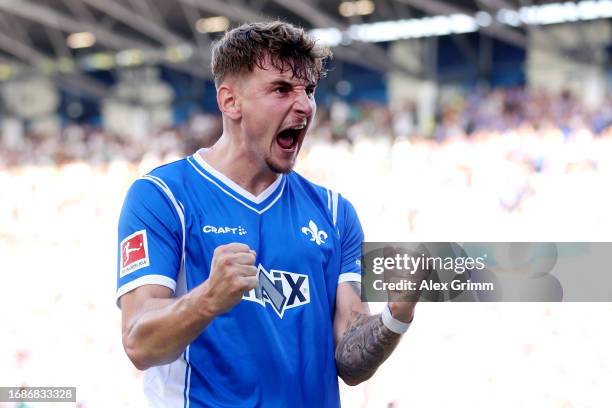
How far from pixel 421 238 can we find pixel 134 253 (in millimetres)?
3604

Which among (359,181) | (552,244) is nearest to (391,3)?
(359,181)

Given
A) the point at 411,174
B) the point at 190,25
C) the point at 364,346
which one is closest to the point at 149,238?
the point at 364,346

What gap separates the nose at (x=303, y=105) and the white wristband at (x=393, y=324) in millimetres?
634

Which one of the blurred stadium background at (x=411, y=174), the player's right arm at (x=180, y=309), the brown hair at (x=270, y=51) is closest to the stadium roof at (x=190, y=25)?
the blurred stadium background at (x=411, y=174)

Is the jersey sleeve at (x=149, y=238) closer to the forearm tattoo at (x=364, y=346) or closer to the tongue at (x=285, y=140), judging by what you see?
the tongue at (x=285, y=140)

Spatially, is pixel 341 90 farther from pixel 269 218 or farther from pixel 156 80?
pixel 269 218

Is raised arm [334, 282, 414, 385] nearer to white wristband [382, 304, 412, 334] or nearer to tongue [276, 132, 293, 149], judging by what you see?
white wristband [382, 304, 412, 334]

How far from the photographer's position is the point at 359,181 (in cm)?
892

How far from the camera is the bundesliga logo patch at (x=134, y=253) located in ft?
9.13

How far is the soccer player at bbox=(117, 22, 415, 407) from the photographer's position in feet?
9.19

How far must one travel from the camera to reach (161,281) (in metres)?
2.77

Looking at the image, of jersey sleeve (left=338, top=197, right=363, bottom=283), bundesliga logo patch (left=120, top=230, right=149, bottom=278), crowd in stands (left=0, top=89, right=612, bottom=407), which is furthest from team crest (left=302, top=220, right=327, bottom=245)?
crowd in stands (left=0, top=89, right=612, bottom=407)

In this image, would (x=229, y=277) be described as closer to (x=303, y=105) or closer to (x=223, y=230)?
(x=223, y=230)

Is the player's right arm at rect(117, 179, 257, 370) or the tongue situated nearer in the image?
the player's right arm at rect(117, 179, 257, 370)
